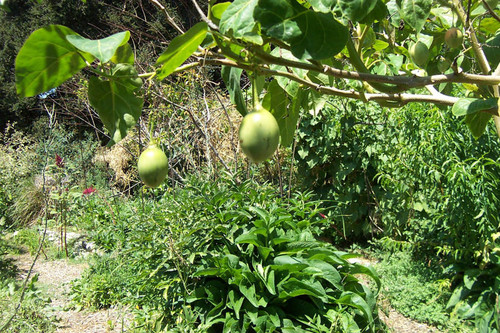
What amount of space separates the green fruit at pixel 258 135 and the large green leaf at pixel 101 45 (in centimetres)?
16

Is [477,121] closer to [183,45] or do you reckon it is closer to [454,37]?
[454,37]

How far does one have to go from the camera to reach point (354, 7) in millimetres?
452

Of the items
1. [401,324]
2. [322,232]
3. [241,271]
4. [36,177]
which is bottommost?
[401,324]

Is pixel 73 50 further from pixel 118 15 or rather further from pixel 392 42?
pixel 118 15

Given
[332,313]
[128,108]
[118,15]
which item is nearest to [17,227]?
[118,15]

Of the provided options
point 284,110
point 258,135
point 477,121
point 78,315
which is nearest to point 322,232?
point 78,315

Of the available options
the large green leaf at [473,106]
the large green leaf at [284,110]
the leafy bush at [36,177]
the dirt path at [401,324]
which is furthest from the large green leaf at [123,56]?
the leafy bush at [36,177]

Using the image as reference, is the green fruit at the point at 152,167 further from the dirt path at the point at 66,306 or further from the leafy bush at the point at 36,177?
the leafy bush at the point at 36,177

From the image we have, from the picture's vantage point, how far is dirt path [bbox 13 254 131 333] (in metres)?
3.21

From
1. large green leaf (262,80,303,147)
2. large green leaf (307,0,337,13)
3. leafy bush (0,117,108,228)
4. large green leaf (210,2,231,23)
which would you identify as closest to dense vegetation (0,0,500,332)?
large green leaf (262,80,303,147)

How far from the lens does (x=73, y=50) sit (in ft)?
1.63

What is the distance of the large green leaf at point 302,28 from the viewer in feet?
1.45

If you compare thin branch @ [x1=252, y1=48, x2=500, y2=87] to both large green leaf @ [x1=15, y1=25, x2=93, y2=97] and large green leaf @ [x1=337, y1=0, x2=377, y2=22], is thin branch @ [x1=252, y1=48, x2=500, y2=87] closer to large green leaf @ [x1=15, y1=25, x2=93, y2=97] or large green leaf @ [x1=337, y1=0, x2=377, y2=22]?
large green leaf @ [x1=337, y1=0, x2=377, y2=22]

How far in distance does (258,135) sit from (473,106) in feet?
1.10
